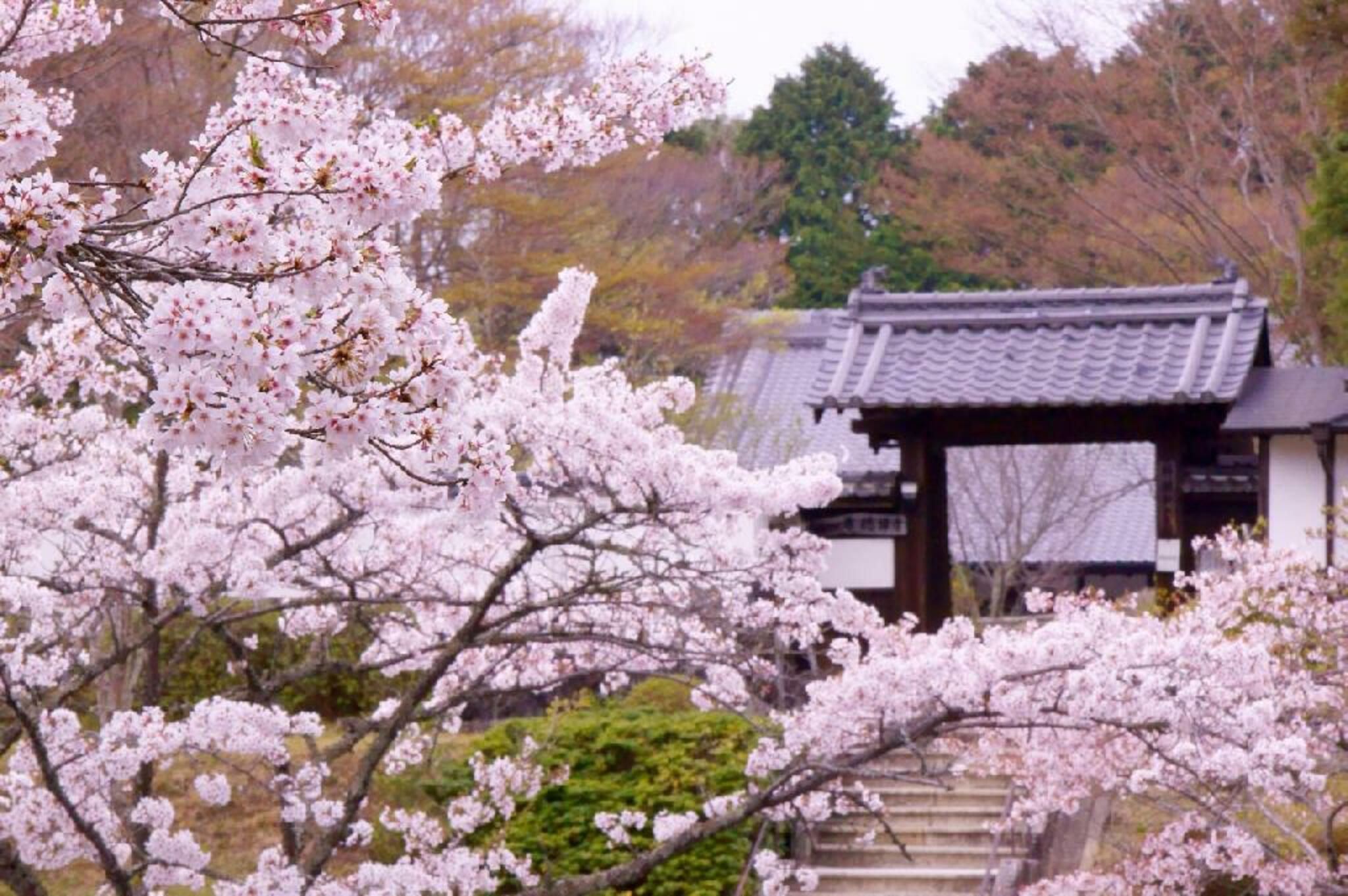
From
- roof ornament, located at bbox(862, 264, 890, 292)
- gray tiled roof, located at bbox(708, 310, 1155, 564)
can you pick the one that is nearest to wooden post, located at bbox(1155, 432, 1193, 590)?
roof ornament, located at bbox(862, 264, 890, 292)

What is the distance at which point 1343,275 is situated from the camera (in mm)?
11844

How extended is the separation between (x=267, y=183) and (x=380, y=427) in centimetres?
43

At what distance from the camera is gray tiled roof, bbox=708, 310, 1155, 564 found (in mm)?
17984

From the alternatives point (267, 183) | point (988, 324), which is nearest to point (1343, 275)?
point (988, 324)

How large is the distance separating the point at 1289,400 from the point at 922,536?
224 centimetres

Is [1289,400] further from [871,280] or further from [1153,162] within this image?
[1153,162]

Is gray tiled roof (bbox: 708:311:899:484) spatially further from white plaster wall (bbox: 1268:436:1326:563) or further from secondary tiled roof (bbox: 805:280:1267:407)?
white plaster wall (bbox: 1268:436:1326:563)

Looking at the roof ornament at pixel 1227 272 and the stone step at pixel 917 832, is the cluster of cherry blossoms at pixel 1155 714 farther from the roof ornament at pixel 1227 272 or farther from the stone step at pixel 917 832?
the roof ornament at pixel 1227 272

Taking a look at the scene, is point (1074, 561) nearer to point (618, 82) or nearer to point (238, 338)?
point (618, 82)

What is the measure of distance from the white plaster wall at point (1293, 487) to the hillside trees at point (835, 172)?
14.5 m

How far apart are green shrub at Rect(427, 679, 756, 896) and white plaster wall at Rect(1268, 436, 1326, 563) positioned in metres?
3.33

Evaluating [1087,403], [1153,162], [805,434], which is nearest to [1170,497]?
[1087,403]

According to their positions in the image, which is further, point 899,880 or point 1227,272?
point 1227,272

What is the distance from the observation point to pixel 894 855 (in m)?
11.2
